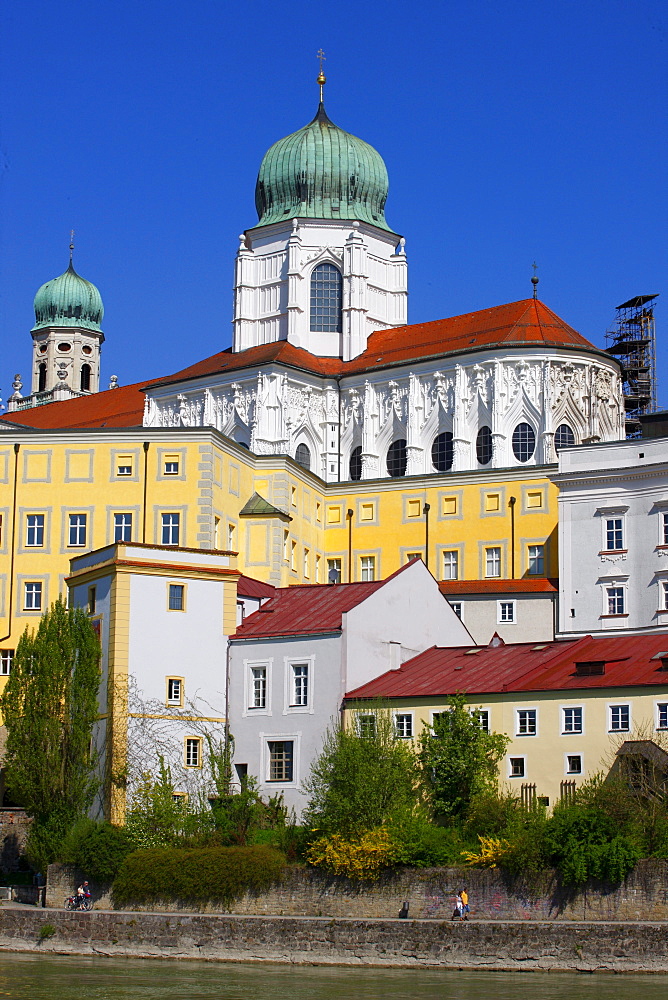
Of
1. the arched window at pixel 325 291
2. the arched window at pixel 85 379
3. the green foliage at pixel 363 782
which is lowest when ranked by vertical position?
the green foliage at pixel 363 782

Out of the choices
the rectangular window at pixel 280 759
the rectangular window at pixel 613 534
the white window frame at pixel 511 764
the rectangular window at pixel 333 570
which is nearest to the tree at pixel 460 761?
the white window frame at pixel 511 764

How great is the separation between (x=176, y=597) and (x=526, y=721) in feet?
43.3

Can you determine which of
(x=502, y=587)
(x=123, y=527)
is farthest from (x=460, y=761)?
(x=123, y=527)

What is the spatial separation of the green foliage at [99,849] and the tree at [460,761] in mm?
9557

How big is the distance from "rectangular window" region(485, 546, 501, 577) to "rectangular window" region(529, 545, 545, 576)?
158cm

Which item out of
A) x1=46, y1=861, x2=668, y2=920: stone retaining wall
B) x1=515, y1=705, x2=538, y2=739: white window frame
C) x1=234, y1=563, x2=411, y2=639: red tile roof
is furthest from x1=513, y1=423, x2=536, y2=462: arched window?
x1=46, y1=861, x2=668, y2=920: stone retaining wall

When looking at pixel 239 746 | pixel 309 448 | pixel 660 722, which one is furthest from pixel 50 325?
pixel 660 722

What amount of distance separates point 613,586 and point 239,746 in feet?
68.1

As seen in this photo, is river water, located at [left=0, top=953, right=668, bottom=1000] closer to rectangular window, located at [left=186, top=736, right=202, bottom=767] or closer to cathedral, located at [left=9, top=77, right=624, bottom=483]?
rectangular window, located at [left=186, top=736, right=202, bottom=767]

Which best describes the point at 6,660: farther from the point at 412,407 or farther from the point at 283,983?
the point at 283,983

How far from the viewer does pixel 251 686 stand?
60219mm

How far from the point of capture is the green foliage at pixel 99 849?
54.5m

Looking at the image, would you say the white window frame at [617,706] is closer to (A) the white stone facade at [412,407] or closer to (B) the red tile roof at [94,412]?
(A) the white stone facade at [412,407]

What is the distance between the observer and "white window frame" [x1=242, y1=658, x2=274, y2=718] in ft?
195
